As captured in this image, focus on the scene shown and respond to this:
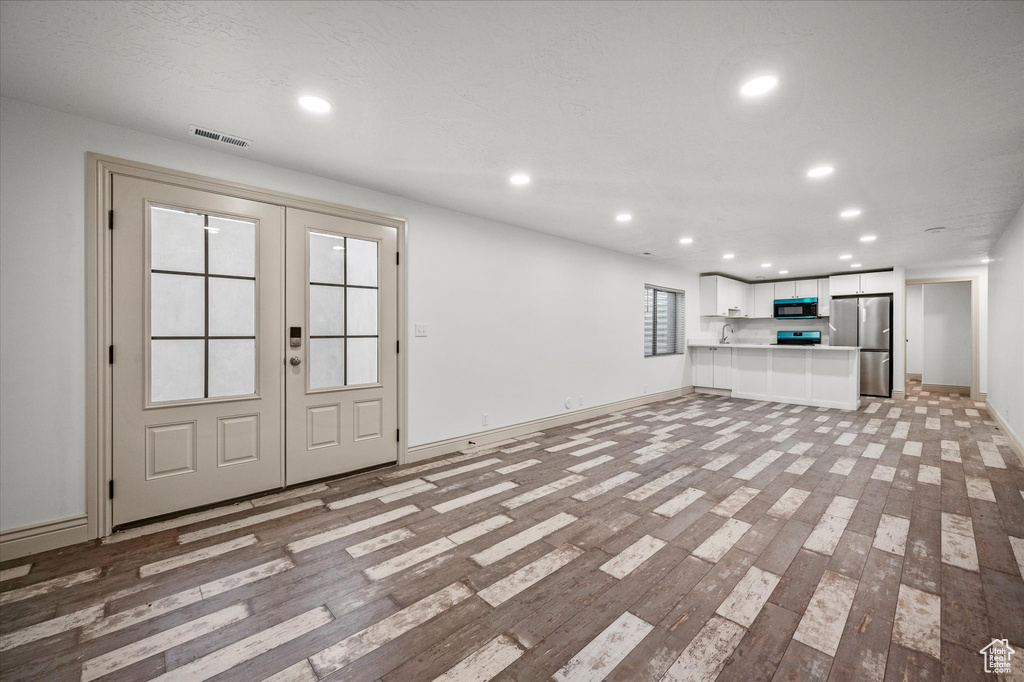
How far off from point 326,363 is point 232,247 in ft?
3.69

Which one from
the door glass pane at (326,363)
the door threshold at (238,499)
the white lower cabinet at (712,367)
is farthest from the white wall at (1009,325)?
the door glass pane at (326,363)

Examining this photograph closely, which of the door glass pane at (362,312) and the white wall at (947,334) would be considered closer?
the door glass pane at (362,312)

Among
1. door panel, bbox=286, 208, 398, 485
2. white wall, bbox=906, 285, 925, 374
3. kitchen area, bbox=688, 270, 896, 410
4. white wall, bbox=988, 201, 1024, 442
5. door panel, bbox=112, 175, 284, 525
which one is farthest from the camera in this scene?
white wall, bbox=906, 285, 925, 374

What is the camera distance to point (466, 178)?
11.5ft

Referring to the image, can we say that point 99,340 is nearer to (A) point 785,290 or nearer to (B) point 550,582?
A: (B) point 550,582

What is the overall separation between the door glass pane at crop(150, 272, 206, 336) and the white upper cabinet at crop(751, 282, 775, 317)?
10.5 metres

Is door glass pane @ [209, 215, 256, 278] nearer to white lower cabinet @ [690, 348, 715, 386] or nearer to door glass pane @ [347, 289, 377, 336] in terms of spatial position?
door glass pane @ [347, 289, 377, 336]

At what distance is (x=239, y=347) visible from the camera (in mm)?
3125

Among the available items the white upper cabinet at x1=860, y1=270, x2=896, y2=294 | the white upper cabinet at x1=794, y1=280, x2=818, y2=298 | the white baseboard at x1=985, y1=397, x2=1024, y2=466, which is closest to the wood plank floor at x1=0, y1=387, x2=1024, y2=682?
the white baseboard at x1=985, y1=397, x2=1024, y2=466

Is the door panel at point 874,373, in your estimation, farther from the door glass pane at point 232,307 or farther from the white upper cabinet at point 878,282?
the door glass pane at point 232,307

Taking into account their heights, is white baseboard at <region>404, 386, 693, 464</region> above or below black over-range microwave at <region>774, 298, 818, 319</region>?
below

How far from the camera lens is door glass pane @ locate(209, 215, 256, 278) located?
3.01 m

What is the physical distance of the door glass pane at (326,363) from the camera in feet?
11.4

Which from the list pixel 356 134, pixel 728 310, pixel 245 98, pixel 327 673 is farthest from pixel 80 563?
pixel 728 310
